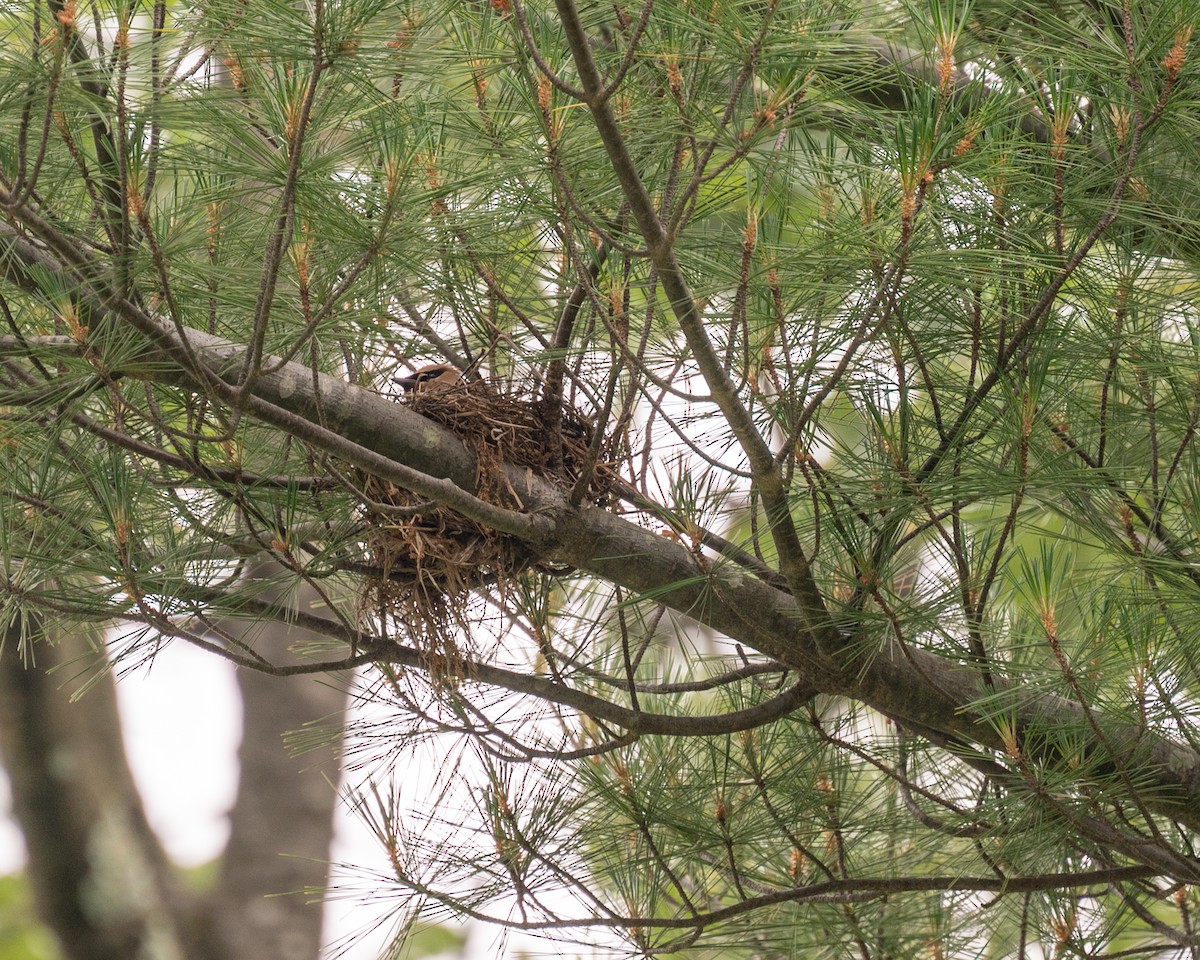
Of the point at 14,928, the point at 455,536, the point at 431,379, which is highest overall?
the point at 14,928

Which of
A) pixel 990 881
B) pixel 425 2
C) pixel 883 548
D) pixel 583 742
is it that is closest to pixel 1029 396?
pixel 883 548

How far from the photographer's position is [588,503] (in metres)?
1.27

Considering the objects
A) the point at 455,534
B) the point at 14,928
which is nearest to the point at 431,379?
the point at 455,534

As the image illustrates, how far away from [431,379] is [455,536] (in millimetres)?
232

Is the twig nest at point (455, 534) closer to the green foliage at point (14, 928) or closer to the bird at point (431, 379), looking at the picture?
the bird at point (431, 379)

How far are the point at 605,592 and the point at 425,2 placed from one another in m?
0.79

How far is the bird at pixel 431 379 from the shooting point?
138 cm

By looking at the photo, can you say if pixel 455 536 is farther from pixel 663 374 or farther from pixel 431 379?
pixel 663 374

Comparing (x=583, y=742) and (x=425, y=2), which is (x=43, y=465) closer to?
(x=425, y=2)

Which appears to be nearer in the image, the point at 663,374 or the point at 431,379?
the point at 431,379

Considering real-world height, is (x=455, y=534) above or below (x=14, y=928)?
below

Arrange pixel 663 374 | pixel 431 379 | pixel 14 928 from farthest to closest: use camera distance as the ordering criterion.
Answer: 1. pixel 14 928
2. pixel 663 374
3. pixel 431 379

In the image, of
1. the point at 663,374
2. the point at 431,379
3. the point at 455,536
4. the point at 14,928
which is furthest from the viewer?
the point at 14,928

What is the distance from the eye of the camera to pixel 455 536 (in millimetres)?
1301
